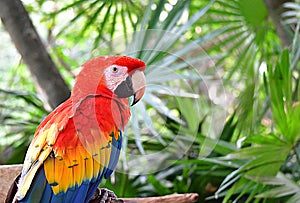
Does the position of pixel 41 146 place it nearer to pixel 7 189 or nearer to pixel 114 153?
pixel 114 153

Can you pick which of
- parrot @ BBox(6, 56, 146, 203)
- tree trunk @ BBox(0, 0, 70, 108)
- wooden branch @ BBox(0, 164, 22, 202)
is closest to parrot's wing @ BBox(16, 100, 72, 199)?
parrot @ BBox(6, 56, 146, 203)

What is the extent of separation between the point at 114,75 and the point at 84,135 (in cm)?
6

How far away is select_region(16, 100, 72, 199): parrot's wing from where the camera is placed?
45 centimetres

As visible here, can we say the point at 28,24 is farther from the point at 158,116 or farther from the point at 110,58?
the point at 110,58

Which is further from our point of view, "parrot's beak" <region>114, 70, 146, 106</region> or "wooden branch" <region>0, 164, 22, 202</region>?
"wooden branch" <region>0, 164, 22, 202</region>

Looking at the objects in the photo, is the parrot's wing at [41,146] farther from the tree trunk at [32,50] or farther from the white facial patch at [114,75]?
the tree trunk at [32,50]

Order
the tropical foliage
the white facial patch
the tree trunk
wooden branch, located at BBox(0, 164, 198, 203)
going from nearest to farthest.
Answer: the white facial patch, the tropical foliage, wooden branch, located at BBox(0, 164, 198, 203), the tree trunk

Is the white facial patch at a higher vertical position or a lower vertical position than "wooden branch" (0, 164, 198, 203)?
higher

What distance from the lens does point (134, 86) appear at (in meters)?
0.44

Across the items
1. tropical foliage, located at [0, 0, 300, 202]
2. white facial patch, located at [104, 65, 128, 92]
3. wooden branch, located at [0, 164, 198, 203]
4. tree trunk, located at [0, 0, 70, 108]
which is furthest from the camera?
tree trunk, located at [0, 0, 70, 108]

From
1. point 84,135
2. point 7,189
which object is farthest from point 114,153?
point 7,189

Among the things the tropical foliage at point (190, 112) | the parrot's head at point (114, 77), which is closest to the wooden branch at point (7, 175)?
the tropical foliage at point (190, 112)

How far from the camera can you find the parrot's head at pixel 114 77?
43 cm

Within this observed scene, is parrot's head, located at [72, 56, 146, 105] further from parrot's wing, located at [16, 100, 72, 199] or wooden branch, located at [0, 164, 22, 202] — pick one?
wooden branch, located at [0, 164, 22, 202]
